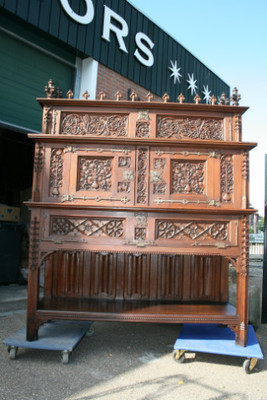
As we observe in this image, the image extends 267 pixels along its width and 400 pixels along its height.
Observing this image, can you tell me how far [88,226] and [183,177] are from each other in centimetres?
123

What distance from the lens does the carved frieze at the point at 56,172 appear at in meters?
3.53

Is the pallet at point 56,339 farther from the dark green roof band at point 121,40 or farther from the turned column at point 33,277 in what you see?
the dark green roof band at point 121,40

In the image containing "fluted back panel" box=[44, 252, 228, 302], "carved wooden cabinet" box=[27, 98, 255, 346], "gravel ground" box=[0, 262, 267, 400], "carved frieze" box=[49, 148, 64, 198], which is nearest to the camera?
"gravel ground" box=[0, 262, 267, 400]

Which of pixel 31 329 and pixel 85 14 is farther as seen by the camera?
pixel 85 14

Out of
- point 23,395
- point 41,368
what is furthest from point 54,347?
point 23,395

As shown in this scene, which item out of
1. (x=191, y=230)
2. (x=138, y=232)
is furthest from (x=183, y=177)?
(x=138, y=232)

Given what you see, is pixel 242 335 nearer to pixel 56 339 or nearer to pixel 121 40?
pixel 56 339

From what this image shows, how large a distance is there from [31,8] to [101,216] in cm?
479

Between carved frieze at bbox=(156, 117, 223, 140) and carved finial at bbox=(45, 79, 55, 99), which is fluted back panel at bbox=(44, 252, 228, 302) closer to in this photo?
carved frieze at bbox=(156, 117, 223, 140)

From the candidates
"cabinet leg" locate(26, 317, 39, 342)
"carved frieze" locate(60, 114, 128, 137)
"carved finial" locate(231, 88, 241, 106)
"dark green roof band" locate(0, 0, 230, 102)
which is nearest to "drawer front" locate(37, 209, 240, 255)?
"cabinet leg" locate(26, 317, 39, 342)

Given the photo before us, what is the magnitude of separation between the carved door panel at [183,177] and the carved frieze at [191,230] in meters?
0.22

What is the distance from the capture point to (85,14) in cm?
659

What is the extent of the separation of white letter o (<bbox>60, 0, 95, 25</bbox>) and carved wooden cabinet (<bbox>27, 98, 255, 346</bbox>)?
3.85 m

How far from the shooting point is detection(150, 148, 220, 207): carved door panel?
3504 millimetres
